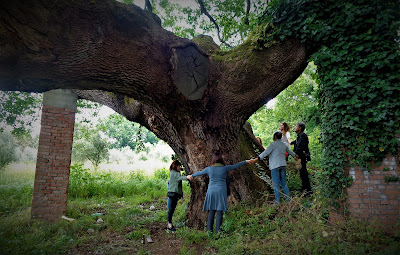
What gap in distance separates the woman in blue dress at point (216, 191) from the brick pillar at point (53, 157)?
460 centimetres

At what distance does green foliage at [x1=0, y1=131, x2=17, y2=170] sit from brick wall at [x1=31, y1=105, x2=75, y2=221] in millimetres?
11483

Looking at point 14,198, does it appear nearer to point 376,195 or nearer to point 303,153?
point 303,153

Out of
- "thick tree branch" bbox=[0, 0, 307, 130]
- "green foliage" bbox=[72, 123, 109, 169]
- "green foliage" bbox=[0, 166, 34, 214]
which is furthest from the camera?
"green foliage" bbox=[72, 123, 109, 169]

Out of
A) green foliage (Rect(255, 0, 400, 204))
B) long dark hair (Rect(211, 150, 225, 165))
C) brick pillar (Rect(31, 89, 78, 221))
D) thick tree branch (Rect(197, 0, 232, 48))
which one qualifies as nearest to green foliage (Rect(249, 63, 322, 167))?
thick tree branch (Rect(197, 0, 232, 48))

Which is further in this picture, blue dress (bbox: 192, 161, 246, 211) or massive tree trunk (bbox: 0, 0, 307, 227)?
blue dress (bbox: 192, 161, 246, 211)

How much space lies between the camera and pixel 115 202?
31.2 ft

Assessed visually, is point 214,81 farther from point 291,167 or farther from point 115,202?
point 115,202

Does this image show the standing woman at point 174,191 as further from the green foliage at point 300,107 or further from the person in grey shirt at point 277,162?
the green foliage at point 300,107

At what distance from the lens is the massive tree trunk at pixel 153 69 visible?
313 centimetres

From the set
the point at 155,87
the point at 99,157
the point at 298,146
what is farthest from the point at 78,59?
the point at 99,157

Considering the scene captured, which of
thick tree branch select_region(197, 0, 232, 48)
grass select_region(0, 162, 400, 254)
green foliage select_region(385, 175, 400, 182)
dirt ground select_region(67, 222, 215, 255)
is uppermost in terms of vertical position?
thick tree branch select_region(197, 0, 232, 48)

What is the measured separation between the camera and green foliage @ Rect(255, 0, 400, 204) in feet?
13.1

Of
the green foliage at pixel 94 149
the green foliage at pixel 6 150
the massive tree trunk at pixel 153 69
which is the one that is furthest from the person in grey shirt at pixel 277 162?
the green foliage at pixel 6 150

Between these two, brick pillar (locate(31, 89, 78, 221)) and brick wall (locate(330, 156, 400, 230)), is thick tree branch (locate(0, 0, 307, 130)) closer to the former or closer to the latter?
brick wall (locate(330, 156, 400, 230))
